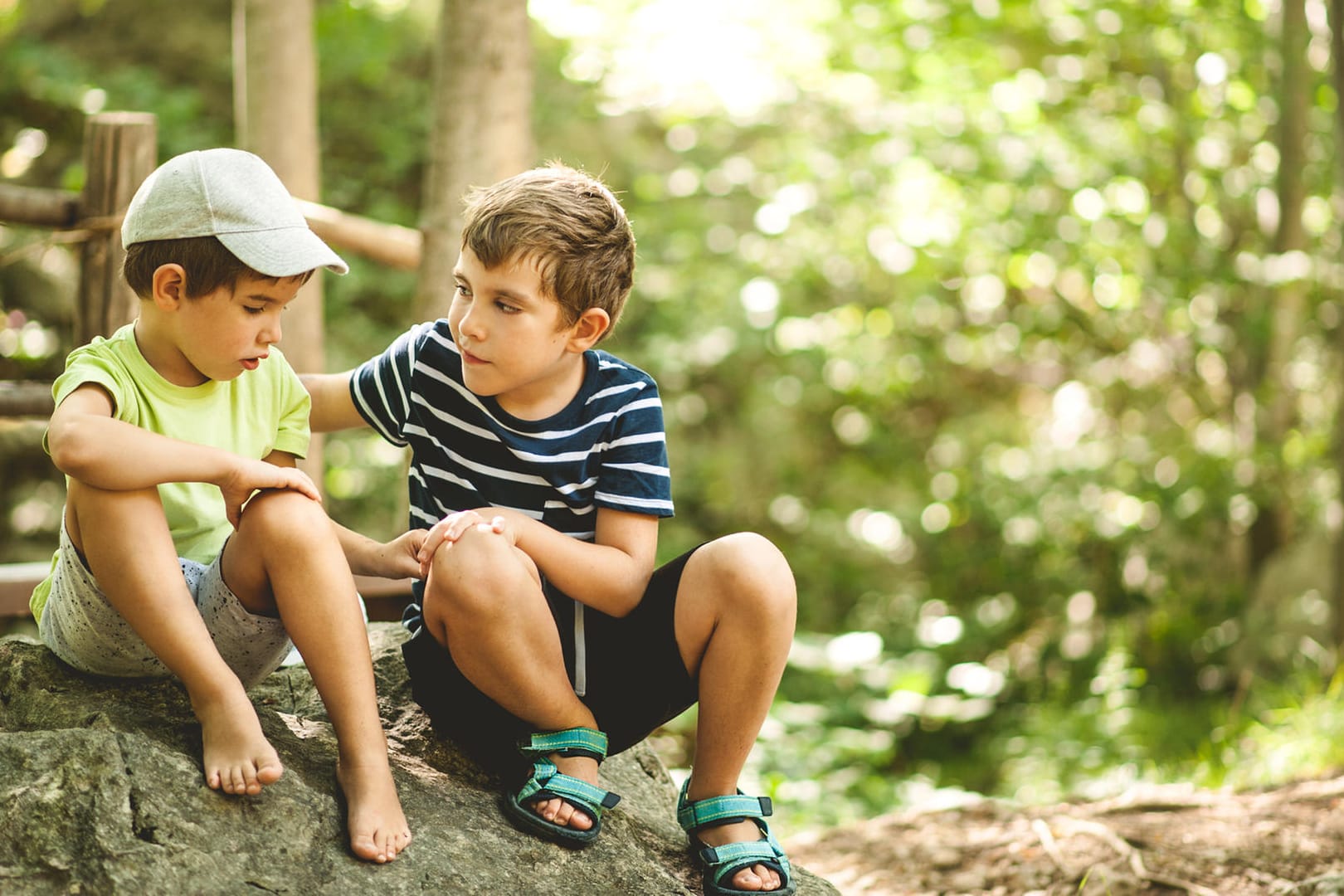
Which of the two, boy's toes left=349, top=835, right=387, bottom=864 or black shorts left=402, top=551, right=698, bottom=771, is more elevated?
black shorts left=402, top=551, right=698, bottom=771

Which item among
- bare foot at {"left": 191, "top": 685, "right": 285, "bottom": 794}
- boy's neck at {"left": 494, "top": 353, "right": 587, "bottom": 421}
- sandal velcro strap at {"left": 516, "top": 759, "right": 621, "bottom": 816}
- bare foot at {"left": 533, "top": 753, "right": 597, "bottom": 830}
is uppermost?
boy's neck at {"left": 494, "top": 353, "right": 587, "bottom": 421}

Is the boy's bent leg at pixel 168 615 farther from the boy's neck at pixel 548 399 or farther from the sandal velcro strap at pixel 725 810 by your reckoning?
the sandal velcro strap at pixel 725 810

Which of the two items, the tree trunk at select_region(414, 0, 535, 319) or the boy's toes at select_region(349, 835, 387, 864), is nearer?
the boy's toes at select_region(349, 835, 387, 864)

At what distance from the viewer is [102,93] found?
5484mm

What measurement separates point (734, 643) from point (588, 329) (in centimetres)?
56

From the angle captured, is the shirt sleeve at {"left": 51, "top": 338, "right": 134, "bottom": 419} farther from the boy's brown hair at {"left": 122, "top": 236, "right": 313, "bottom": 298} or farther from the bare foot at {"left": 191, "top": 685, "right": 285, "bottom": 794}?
the bare foot at {"left": 191, "top": 685, "right": 285, "bottom": 794}

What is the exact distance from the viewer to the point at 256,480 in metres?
1.68

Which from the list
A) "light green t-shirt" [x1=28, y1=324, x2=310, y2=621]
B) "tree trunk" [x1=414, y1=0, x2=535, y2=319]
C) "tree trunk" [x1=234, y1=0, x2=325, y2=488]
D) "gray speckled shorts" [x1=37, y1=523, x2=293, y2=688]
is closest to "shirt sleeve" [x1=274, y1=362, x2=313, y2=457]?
"light green t-shirt" [x1=28, y1=324, x2=310, y2=621]

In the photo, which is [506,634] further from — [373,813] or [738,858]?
[738,858]

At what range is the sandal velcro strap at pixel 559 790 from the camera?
Answer: 1.84 m

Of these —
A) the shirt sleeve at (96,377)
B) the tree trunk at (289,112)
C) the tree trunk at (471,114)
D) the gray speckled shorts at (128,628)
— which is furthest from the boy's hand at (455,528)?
the tree trunk at (289,112)

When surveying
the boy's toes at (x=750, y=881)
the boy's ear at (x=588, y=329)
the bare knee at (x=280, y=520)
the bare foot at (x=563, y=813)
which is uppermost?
the boy's ear at (x=588, y=329)

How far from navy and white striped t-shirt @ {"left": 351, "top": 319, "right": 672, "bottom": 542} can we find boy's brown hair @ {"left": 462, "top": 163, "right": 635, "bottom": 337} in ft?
0.46

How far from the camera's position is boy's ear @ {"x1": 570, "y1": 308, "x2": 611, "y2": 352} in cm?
192
